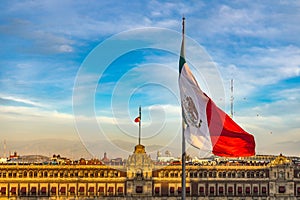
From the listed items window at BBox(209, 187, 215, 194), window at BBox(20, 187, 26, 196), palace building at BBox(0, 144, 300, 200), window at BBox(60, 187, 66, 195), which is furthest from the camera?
window at BBox(209, 187, 215, 194)

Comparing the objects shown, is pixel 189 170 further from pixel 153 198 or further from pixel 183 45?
pixel 183 45

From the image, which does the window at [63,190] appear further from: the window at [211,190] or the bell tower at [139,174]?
the window at [211,190]

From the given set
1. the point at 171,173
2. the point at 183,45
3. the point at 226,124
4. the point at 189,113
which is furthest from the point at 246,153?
the point at 171,173

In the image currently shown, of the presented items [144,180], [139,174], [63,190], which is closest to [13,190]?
[63,190]

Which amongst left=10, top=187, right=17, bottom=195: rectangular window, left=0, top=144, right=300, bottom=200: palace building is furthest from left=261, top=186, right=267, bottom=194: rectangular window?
left=10, top=187, right=17, bottom=195: rectangular window

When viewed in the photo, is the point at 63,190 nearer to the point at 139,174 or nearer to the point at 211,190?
the point at 139,174

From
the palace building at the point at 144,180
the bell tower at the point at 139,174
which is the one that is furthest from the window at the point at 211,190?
the bell tower at the point at 139,174

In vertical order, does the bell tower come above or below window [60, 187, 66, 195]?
above

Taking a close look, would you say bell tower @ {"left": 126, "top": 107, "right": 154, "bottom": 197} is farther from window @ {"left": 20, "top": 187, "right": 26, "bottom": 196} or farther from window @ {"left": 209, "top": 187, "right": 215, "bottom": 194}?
window @ {"left": 20, "top": 187, "right": 26, "bottom": 196}
